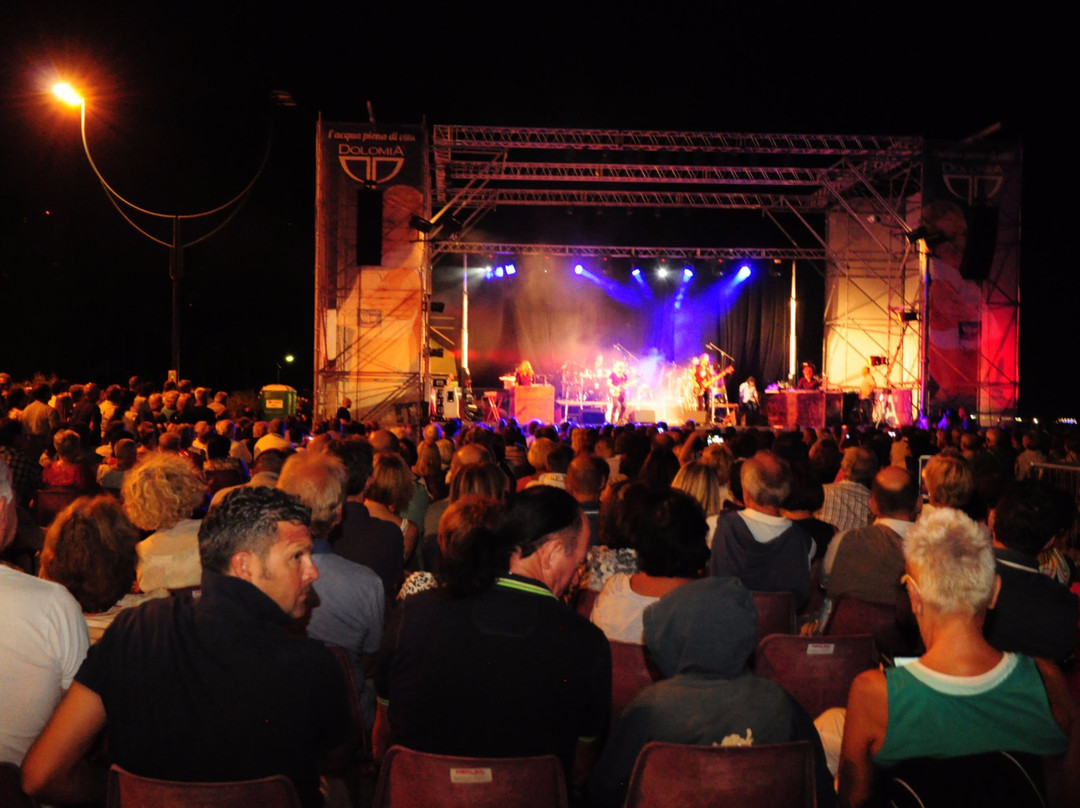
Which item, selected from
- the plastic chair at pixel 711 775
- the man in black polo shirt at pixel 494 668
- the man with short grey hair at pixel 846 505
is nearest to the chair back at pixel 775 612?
the man in black polo shirt at pixel 494 668

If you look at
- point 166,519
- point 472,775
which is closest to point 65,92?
point 166,519

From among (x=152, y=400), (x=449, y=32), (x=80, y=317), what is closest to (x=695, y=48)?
(x=449, y=32)

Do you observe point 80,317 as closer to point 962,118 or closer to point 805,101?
point 805,101

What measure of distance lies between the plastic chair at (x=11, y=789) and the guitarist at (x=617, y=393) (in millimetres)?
19691

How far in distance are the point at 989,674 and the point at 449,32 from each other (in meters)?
14.2

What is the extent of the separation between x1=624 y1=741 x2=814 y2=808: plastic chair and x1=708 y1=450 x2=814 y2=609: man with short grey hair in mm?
1958

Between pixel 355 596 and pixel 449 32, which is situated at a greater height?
pixel 449 32

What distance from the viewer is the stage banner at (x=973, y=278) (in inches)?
665

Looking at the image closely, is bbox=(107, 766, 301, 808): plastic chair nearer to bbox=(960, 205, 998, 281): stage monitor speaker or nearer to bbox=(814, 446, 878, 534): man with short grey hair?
bbox=(814, 446, 878, 534): man with short grey hair

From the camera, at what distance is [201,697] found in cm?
201

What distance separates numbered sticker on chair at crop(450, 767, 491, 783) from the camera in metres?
2.07

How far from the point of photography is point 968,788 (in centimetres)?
199

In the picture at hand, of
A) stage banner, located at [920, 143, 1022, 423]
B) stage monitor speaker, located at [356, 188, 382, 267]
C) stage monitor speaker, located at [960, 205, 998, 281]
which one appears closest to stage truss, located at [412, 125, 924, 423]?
stage banner, located at [920, 143, 1022, 423]

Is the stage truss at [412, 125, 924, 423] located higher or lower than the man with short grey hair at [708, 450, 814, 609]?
higher
